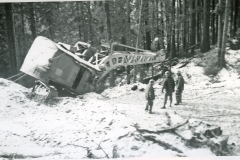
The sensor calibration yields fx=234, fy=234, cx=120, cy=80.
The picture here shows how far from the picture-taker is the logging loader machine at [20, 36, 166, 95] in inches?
188

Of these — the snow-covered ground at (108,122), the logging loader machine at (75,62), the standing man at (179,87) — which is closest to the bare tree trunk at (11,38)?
the logging loader machine at (75,62)

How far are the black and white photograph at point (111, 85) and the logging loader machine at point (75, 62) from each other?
2 centimetres

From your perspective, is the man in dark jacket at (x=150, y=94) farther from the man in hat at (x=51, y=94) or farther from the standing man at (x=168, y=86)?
the man in hat at (x=51, y=94)

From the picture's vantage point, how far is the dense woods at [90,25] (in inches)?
195

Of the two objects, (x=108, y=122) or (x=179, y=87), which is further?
(x=179, y=87)

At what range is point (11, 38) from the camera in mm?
5074

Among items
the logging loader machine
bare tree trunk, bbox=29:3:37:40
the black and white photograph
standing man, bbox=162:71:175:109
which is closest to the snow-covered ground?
the black and white photograph

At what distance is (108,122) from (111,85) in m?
1.04

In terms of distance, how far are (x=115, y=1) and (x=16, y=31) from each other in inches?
90.0

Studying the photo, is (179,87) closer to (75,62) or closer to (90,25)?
(75,62)

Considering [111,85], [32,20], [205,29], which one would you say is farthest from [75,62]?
[205,29]

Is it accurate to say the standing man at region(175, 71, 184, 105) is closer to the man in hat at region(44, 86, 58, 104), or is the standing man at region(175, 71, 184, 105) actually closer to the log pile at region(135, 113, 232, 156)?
the log pile at region(135, 113, 232, 156)

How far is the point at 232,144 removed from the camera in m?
4.25

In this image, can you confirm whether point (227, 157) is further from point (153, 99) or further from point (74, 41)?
point (74, 41)
